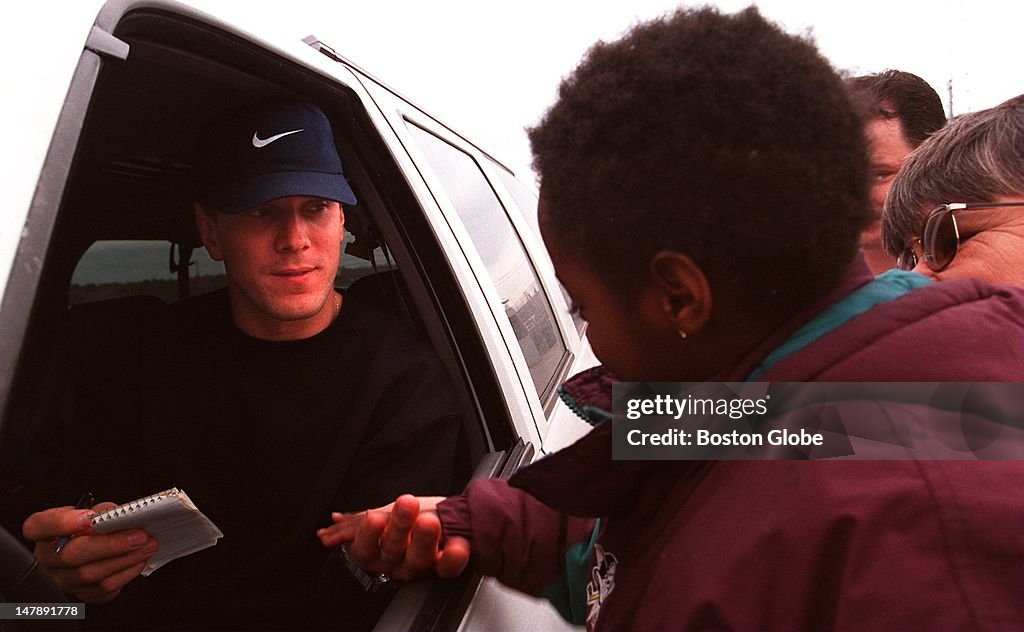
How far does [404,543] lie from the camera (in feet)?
4.62

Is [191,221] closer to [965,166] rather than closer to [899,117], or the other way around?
[965,166]

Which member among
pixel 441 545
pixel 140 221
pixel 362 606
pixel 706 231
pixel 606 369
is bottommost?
pixel 362 606

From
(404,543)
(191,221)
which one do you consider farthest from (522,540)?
(191,221)

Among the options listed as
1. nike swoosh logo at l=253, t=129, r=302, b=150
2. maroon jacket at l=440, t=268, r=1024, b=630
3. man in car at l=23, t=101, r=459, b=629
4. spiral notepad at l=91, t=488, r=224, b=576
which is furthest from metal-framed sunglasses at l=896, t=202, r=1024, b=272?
spiral notepad at l=91, t=488, r=224, b=576

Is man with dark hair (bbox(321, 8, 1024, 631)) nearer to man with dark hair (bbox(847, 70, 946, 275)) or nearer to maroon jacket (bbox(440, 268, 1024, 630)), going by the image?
maroon jacket (bbox(440, 268, 1024, 630))

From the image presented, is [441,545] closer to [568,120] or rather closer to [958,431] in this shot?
[568,120]

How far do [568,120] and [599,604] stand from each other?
0.65m

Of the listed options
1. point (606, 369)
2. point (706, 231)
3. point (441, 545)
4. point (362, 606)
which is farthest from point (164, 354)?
point (706, 231)

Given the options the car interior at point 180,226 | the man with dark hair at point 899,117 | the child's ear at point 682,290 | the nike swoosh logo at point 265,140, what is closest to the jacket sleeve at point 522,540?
the child's ear at point 682,290

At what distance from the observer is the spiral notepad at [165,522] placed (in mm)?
1374

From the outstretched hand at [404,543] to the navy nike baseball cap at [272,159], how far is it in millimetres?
855

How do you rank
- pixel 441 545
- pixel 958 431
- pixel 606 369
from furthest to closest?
pixel 441 545
pixel 606 369
pixel 958 431

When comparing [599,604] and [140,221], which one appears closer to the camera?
[599,604]

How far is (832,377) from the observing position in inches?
35.4
